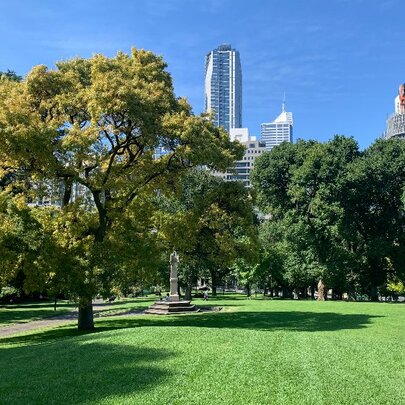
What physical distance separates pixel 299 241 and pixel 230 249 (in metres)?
21.4

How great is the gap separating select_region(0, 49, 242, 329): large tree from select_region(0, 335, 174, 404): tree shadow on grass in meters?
7.38

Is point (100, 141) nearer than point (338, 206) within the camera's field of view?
Yes

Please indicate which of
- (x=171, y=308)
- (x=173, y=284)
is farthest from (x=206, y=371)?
→ (x=173, y=284)

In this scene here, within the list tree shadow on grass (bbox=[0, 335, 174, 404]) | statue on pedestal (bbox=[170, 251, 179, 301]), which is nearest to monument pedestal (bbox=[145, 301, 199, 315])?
statue on pedestal (bbox=[170, 251, 179, 301])

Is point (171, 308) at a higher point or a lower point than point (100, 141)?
lower

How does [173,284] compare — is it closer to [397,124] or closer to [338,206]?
[338,206]

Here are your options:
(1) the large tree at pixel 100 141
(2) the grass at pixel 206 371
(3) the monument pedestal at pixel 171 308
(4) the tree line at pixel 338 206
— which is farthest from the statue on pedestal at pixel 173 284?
(2) the grass at pixel 206 371

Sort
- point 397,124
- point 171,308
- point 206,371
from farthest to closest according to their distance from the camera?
1. point 397,124
2. point 171,308
3. point 206,371

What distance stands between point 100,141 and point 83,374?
42.6 feet

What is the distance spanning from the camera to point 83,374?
318 inches

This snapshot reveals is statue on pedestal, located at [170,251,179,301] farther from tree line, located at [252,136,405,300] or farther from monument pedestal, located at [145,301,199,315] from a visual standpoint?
tree line, located at [252,136,405,300]

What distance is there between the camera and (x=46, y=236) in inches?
710

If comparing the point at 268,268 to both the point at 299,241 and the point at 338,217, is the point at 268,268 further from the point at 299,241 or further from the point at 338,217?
the point at 338,217

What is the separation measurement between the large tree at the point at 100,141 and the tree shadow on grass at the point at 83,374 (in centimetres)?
738
